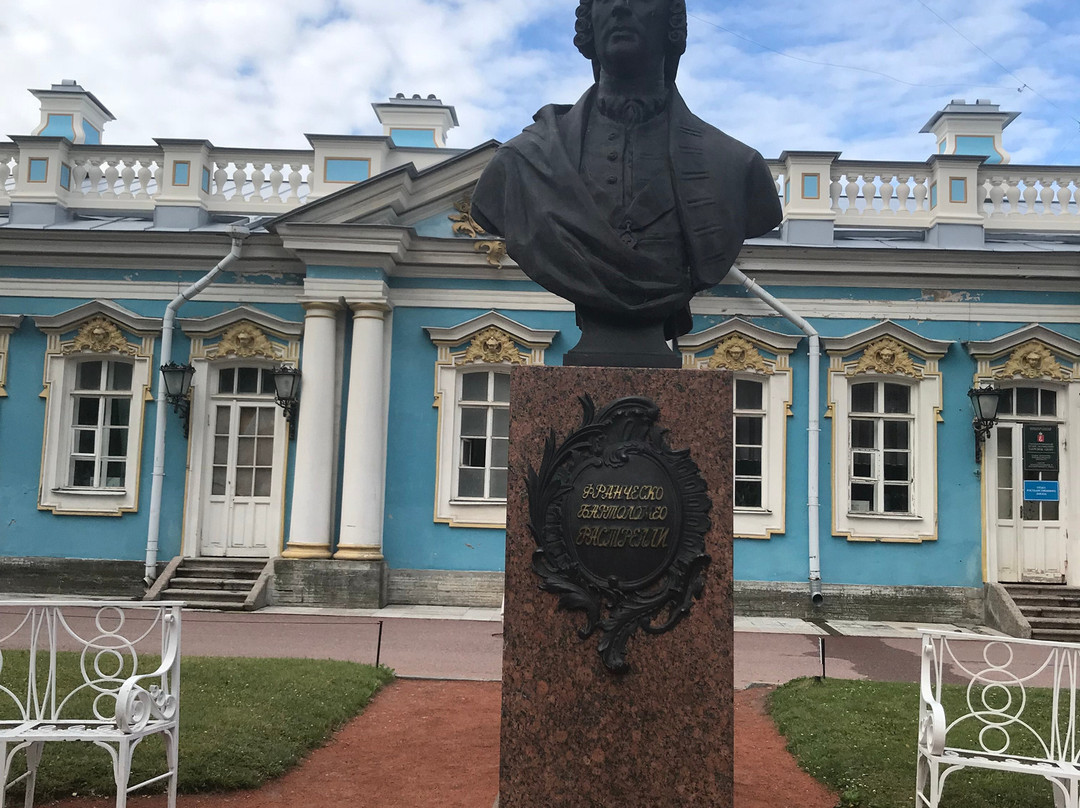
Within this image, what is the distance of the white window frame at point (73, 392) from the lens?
458 inches

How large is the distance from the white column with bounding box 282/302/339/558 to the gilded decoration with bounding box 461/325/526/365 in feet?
5.23

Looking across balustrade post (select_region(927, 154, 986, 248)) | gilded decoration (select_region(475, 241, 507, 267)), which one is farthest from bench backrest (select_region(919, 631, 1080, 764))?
gilded decoration (select_region(475, 241, 507, 267))

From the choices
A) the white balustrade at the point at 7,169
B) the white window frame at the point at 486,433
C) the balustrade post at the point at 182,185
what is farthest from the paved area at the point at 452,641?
the white balustrade at the point at 7,169

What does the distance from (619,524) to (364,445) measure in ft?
26.0

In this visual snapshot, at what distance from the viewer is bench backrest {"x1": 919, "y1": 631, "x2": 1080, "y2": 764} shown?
396cm

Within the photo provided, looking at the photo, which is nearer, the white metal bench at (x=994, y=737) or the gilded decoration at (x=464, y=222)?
the white metal bench at (x=994, y=737)

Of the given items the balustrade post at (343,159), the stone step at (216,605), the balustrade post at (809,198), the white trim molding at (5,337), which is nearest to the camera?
the stone step at (216,605)

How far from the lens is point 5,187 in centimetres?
1297

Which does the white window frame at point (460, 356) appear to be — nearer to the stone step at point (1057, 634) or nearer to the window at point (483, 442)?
the window at point (483, 442)

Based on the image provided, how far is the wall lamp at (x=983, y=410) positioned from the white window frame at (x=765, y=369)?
2.02 m

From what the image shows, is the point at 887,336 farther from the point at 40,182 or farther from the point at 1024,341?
the point at 40,182

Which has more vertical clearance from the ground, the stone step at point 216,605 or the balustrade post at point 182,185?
the balustrade post at point 182,185

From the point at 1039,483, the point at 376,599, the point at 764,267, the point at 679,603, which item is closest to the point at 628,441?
the point at 679,603

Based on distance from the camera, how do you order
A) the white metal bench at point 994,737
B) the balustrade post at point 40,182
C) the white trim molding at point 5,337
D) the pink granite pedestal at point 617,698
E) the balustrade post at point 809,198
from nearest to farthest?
the pink granite pedestal at point 617,698 < the white metal bench at point 994,737 < the white trim molding at point 5,337 < the balustrade post at point 809,198 < the balustrade post at point 40,182
